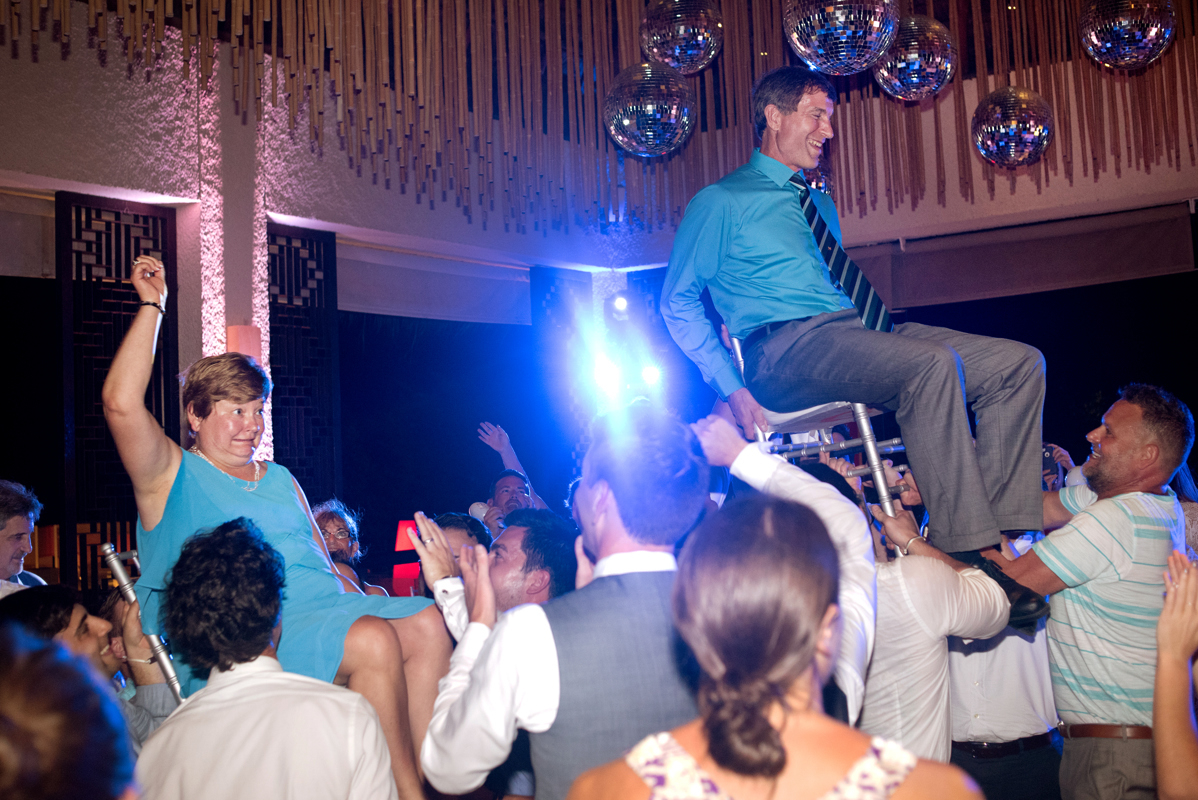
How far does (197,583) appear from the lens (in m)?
1.84

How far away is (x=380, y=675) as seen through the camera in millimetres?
2494

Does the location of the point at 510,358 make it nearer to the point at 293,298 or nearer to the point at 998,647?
the point at 293,298

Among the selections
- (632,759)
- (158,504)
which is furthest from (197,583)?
(632,759)

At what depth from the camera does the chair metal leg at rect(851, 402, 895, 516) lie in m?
2.54

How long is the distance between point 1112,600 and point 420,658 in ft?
6.51

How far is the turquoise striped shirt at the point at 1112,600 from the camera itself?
2.55 meters

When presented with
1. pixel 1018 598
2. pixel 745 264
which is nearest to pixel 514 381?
pixel 745 264

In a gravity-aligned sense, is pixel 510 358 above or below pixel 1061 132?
below

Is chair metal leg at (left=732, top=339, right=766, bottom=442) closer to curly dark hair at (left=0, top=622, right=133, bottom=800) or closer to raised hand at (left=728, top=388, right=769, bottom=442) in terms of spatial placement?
raised hand at (left=728, top=388, right=769, bottom=442)

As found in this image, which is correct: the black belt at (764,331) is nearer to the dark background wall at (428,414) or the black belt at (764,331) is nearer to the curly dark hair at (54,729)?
the curly dark hair at (54,729)

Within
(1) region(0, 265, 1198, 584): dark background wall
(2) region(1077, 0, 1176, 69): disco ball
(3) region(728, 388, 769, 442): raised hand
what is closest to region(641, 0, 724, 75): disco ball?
(2) region(1077, 0, 1176, 69): disco ball

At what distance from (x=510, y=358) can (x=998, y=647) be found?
5.89 m

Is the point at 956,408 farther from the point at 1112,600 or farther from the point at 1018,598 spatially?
the point at 1112,600

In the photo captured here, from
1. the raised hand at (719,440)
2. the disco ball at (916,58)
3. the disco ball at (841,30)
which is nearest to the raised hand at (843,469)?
the raised hand at (719,440)
